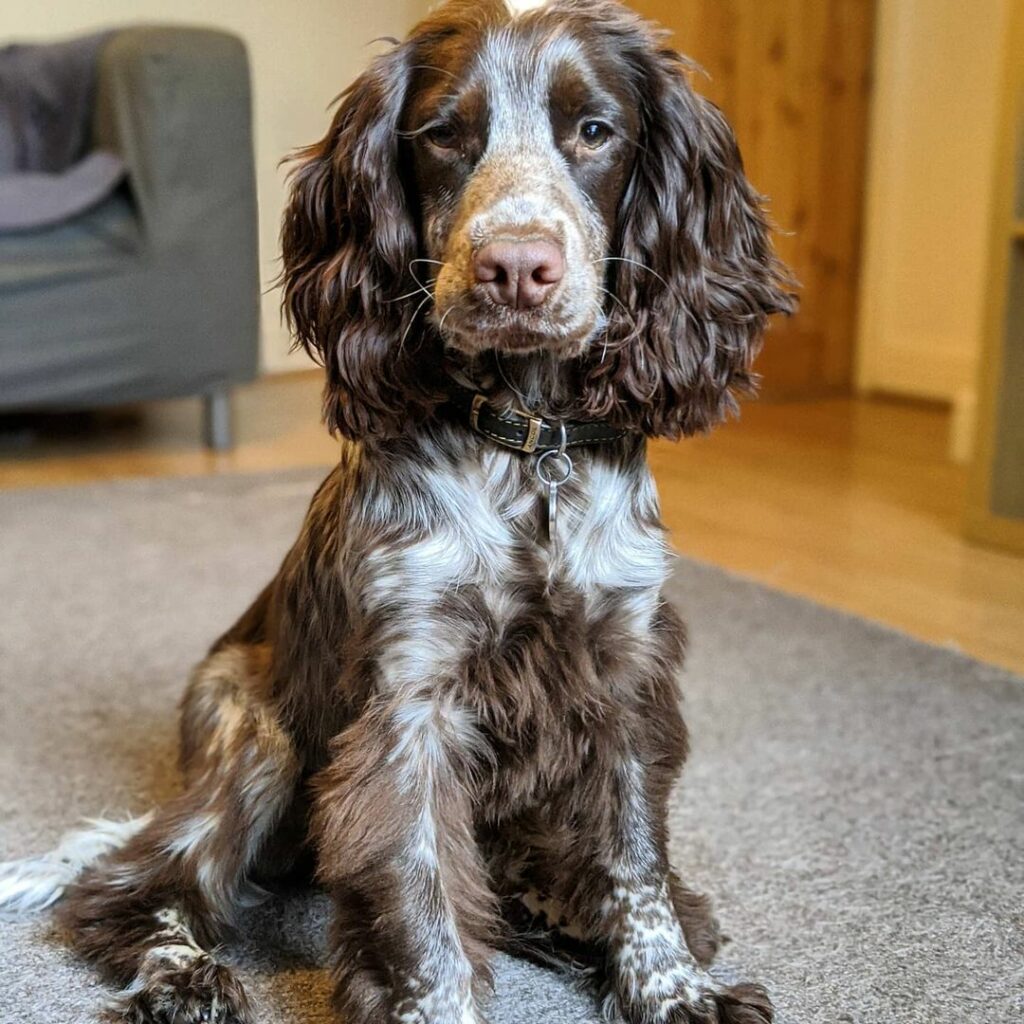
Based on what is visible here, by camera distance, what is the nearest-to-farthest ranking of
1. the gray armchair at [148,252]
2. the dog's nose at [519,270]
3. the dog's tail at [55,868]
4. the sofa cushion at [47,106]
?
1. the dog's nose at [519,270]
2. the dog's tail at [55,868]
3. the gray armchair at [148,252]
4. the sofa cushion at [47,106]

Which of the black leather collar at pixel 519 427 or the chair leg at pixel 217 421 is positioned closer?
the black leather collar at pixel 519 427

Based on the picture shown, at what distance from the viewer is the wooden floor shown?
2.90 meters

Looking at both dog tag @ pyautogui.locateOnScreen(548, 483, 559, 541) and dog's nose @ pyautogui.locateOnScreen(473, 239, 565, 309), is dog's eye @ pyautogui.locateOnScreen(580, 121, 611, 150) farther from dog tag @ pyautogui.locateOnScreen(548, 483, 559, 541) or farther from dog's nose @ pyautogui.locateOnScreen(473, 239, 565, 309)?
dog tag @ pyautogui.locateOnScreen(548, 483, 559, 541)

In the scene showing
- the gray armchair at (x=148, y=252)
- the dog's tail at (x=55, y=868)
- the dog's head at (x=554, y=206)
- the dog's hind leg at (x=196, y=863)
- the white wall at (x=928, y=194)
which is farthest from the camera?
the white wall at (x=928, y=194)

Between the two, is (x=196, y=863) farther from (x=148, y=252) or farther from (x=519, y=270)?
(x=148, y=252)

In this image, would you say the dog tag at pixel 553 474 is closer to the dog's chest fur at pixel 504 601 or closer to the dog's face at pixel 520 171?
the dog's chest fur at pixel 504 601

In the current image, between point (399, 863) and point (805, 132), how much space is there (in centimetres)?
449

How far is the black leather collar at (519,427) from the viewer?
4.53 feet

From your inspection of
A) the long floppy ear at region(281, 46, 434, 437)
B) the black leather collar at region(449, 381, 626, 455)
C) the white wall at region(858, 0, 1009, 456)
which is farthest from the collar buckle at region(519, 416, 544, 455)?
the white wall at region(858, 0, 1009, 456)

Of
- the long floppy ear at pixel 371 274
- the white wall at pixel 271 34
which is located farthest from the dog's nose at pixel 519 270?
the white wall at pixel 271 34

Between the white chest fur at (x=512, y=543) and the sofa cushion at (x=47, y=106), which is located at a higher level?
the sofa cushion at (x=47, y=106)

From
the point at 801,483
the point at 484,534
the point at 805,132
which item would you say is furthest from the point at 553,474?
the point at 805,132

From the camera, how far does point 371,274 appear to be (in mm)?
1400

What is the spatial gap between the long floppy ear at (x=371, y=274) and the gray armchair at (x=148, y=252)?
2525 millimetres
